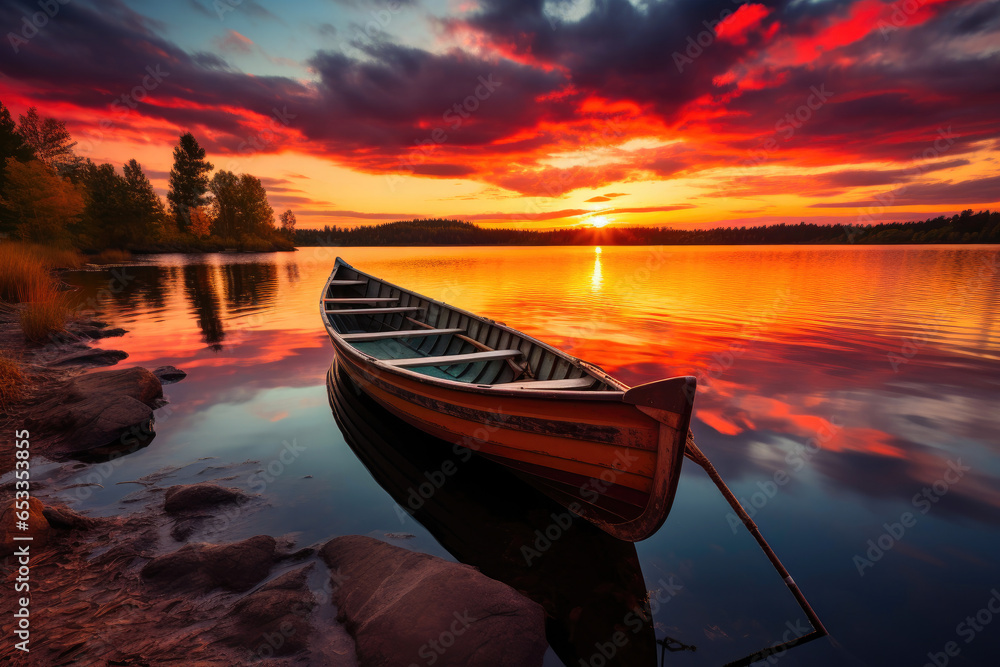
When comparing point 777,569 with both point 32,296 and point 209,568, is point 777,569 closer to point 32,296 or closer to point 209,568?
point 209,568

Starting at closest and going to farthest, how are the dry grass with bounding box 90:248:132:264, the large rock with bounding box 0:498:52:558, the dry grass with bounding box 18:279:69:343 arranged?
the large rock with bounding box 0:498:52:558 < the dry grass with bounding box 18:279:69:343 < the dry grass with bounding box 90:248:132:264

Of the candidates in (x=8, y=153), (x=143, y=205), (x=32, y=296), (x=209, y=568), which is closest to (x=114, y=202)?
(x=143, y=205)

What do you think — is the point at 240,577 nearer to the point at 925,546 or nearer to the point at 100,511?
Result: the point at 100,511

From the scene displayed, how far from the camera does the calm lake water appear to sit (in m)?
4.12

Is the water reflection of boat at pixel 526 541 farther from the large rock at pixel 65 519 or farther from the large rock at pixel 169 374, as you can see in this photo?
the large rock at pixel 169 374

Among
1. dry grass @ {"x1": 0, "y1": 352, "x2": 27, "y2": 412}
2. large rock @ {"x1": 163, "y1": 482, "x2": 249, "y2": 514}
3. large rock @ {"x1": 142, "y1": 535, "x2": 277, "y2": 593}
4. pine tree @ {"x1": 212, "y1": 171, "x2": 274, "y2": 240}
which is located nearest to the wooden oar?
large rock @ {"x1": 142, "y1": 535, "x2": 277, "y2": 593}

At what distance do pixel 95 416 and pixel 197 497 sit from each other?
353 cm

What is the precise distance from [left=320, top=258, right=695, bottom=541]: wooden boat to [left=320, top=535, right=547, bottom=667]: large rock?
137 centimetres

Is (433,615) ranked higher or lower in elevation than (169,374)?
higher

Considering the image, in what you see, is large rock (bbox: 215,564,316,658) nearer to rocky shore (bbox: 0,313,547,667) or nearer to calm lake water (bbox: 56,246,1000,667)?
rocky shore (bbox: 0,313,547,667)

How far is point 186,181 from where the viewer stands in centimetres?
8094

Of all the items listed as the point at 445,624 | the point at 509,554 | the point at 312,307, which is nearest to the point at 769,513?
the point at 509,554

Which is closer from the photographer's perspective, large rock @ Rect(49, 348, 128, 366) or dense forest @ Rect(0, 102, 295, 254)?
large rock @ Rect(49, 348, 128, 366)

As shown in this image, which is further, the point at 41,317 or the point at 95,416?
the point at 41,317
